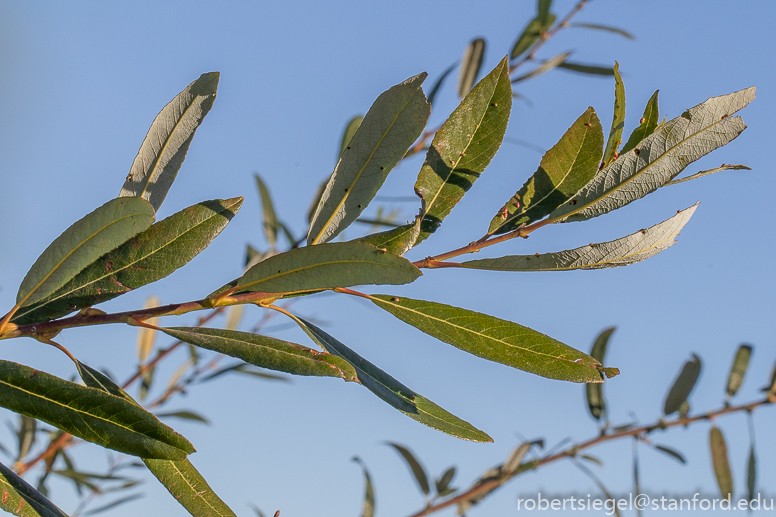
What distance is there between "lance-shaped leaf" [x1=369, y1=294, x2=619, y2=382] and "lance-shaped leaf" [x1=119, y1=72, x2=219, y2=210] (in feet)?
1.08

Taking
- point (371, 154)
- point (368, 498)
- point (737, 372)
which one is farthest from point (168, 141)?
point (737, 372)

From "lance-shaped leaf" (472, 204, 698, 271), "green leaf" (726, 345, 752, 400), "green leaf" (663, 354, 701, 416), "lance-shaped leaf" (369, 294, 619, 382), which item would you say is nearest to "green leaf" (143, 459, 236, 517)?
"lance-shaped leaf" (369, 294, 619, 382)

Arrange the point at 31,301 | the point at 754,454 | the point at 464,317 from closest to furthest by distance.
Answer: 1. the point at 31,301
2. the point at 464,317
3. the point at 754,454

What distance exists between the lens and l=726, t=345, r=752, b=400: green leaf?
2268 mm

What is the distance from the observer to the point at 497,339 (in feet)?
2.72

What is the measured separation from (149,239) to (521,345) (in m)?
0.50

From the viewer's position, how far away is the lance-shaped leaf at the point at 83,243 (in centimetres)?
67

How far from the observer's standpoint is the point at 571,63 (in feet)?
7.23

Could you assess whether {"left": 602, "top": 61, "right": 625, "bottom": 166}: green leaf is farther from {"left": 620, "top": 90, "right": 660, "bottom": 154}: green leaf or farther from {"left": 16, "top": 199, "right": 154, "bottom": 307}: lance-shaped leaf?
{"left": 16, "top": 199, "right": 154, "bottom": 307}: lance-shaped leaf

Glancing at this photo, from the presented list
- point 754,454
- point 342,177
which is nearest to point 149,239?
point 342,177

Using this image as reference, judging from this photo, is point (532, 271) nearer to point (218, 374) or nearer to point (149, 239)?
point (149, 239)

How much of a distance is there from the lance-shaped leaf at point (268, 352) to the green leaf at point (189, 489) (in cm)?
17

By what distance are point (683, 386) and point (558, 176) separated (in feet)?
5.64

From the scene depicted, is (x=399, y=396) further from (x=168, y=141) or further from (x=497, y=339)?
(x=168, y=141)
